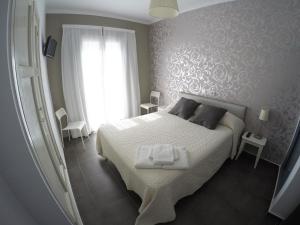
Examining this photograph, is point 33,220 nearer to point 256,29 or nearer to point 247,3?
point 256,29

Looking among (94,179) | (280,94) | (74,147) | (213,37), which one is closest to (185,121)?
(280,94)

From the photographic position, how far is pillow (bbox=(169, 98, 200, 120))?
2871 mm

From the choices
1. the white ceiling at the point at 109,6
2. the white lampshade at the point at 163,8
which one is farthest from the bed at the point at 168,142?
the white ceiling at the point at 109,6

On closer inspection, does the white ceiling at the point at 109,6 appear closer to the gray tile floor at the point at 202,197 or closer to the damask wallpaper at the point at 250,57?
the damask wallpaper at the point at 250,57

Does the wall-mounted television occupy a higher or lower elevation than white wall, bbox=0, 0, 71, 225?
higher

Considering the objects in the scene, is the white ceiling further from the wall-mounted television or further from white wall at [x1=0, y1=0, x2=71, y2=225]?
white wall at [x1=0, y1=0, x2=71, y2=225]

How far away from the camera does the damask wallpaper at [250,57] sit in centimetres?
194

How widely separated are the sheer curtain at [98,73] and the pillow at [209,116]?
193 cm

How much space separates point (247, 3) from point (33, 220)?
3.34 meters

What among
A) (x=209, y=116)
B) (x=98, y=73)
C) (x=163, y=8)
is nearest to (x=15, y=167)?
(x=163, y=8)

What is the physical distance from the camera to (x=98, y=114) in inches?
139

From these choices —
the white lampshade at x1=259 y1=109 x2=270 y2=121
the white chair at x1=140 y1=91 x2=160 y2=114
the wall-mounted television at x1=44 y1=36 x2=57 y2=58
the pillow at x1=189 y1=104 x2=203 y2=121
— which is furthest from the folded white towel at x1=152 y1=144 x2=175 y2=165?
the white chair at x1=140 y1=91 x2=160 y2=114

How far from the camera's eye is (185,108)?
2922mm

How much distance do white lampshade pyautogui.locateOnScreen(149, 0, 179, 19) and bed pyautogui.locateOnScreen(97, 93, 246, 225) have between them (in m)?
1.64
